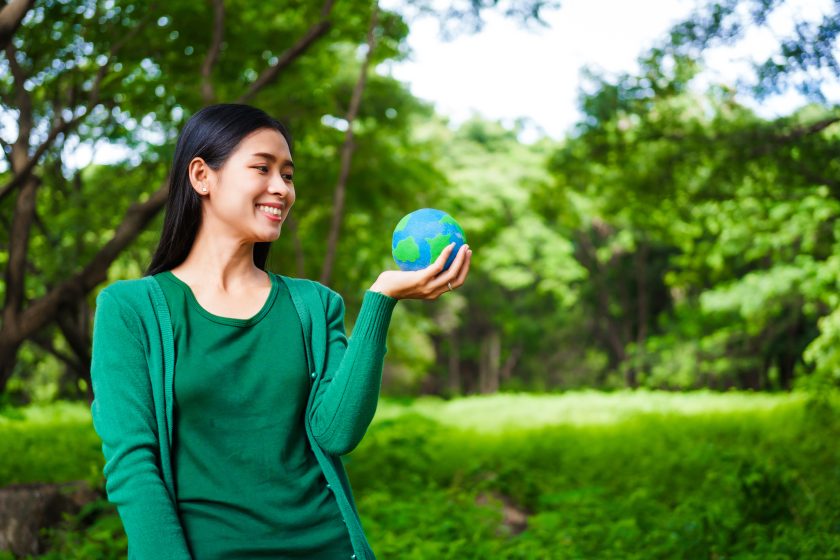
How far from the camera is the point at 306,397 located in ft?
6.86

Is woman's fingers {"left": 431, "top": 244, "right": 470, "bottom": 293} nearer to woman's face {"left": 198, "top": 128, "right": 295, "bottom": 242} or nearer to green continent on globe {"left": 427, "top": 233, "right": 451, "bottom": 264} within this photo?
green continent on globe {"left": 427, "top": 233, "right": 451, "bottom": 264}

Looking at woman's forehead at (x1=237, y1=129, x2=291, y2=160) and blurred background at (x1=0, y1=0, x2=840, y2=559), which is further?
blurred background at (x1=0, y1=0, x2=840, y2=559)

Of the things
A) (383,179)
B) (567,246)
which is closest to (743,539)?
(383,179)

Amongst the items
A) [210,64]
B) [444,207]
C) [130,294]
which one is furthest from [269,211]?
[444,207]

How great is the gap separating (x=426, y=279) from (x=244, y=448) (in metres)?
0.56

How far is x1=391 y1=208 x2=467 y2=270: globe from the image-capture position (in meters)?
2.46

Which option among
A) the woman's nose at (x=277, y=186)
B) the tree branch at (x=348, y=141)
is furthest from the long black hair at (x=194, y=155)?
the tree branch at (x=348, y=141)

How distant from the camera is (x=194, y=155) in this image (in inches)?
84.4

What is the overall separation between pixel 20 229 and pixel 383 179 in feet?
23.5

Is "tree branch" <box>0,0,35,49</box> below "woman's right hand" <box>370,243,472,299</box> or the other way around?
the other way around

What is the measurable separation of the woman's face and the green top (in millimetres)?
212

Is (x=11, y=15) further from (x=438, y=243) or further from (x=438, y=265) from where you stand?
(x=438, y=265)

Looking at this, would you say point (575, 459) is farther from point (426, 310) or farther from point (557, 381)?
point (557, 381)

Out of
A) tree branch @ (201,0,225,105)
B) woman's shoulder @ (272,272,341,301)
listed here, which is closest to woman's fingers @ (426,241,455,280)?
woman's shoulder @ (272,272,341,301)
